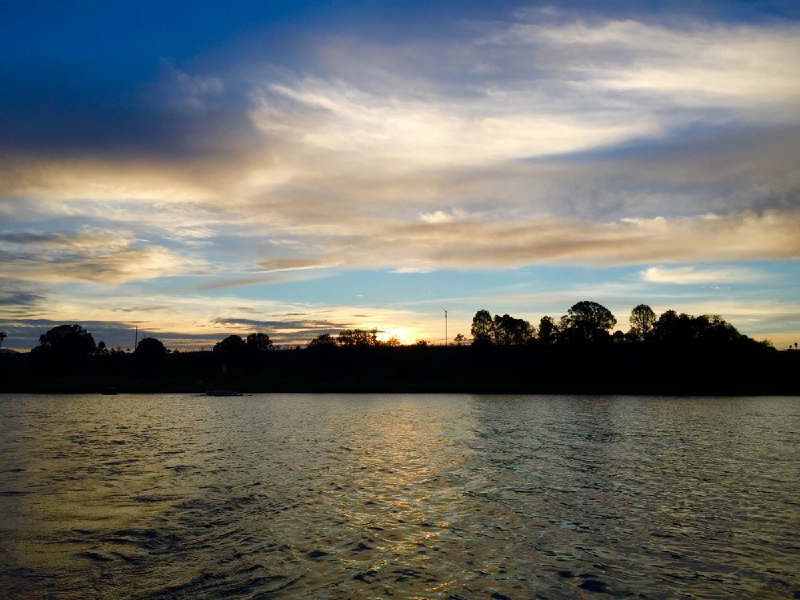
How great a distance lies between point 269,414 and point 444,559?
81.1 metres

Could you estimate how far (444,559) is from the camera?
855 inches

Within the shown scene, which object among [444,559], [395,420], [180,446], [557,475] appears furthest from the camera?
[395,420]

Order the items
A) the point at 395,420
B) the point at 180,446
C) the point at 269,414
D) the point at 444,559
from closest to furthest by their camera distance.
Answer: the point at 444,559
the point at 180,446
the point at 395,420
the point at 269,414

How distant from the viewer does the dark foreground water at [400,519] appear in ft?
64.0

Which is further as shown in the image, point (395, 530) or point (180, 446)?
point (180, 446)

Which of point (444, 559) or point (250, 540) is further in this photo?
point (250, 540)

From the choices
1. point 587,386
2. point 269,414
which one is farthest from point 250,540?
point 587,386

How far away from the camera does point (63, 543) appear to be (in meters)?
23.6

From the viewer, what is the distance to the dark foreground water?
64.0 feet

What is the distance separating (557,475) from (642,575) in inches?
765

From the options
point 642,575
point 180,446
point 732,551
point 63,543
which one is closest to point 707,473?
point 732,551

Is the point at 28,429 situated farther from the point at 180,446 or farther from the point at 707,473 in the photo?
the point at 707,473

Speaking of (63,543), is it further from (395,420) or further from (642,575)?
(395,420)

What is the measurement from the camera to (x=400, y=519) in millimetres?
27266
